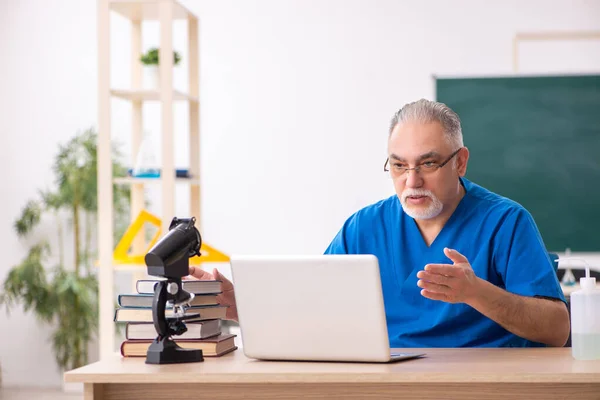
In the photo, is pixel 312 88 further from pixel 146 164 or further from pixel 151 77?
pixel 146 164

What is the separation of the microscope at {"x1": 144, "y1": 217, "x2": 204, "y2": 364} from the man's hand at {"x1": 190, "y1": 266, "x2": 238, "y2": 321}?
0.61 ft

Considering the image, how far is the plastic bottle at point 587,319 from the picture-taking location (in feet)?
4.92

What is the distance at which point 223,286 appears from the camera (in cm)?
185

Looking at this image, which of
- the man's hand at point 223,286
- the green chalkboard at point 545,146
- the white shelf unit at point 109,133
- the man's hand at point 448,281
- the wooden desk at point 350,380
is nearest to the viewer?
the wooden desk at point 350,380

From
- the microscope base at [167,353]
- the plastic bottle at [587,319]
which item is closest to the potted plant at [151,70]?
the microscope base at [167,353]

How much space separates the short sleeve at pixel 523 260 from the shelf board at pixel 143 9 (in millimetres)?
2166

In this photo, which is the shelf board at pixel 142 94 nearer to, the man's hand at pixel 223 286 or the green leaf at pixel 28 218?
the green leaf at pixel 28 218

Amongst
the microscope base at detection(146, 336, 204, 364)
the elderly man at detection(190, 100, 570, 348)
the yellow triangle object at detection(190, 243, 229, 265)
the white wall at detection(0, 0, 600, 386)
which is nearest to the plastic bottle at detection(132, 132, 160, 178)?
the yellow triangle object at detection(190, 243, 229, 265)

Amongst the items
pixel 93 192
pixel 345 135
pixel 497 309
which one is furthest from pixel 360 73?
pixel 497 309

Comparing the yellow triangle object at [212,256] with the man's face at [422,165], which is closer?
the man's face at [422,165]

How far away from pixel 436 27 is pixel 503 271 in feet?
10.4

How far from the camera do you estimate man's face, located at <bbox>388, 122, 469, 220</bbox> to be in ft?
6.51

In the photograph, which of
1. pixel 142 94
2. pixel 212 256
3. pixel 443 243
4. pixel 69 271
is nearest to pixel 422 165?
pixel 443 243

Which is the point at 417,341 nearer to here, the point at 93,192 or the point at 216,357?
the point at 216,357
